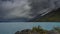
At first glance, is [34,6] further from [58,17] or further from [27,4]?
[58,17]

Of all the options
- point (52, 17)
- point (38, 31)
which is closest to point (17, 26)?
point (38, 31)

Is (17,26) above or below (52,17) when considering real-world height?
below

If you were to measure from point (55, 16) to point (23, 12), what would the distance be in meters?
0.38

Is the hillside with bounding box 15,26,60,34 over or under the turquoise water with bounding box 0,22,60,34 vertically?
under

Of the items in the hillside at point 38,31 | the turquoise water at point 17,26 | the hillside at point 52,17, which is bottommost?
the hillside at point 38,31

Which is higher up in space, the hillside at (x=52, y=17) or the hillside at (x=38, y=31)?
the hillside at (x=52, y=17)

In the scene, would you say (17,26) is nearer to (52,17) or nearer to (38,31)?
(38,31)

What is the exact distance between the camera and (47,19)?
182 centimetres

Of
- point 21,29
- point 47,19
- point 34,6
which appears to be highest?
point 34,6

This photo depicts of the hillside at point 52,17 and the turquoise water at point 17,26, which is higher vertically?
the hillside at point 52,17

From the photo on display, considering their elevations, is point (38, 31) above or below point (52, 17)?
below

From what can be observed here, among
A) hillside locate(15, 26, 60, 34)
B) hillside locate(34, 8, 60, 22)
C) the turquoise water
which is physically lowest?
hillside locate(15, 26, 60, 34)

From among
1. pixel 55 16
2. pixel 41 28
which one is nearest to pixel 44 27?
pixel 41 28

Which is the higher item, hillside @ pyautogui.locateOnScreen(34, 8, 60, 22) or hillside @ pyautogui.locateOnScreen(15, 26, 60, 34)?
hillside @ pyautogui.locateOnScreen(34, 8, 60, 22)
